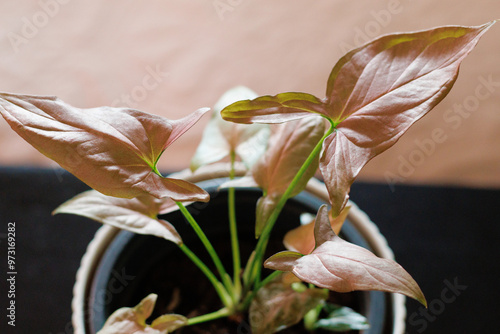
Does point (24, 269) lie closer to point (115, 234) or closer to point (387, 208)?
point (115, 234)

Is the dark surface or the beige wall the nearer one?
the dark surface

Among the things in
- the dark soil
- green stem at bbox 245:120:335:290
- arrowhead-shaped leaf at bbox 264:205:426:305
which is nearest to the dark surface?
the dark soil

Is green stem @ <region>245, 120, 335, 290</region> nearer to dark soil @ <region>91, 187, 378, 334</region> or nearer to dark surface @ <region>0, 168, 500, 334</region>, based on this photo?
dark soil @ <region>91, 187, 378, 334</region>

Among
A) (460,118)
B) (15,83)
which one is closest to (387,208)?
(460,118)

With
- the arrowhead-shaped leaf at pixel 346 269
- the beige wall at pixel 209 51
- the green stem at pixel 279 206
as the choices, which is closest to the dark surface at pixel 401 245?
the beige wall at pixel 209 51

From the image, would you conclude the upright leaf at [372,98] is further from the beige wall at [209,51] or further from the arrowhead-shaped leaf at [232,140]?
the beige wall at [209,51]

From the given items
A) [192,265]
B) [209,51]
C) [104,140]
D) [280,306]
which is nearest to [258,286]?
[280,306]
